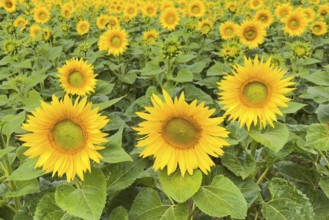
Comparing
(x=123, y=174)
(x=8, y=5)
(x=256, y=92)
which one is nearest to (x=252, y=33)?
(x=256, y=92)

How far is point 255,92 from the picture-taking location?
164 centimetres

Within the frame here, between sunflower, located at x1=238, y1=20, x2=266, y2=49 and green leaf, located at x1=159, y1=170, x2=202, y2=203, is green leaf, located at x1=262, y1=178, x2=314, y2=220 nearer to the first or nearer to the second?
green leaf, located at x1=159, y1=170, x2=202, y2=203

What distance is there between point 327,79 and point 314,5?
15.6 ft

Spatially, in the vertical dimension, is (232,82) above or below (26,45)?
below

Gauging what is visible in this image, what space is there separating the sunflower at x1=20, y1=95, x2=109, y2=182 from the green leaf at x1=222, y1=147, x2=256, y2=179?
1.92ft

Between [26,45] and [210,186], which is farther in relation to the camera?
[26,45]

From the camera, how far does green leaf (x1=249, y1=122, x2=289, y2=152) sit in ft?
5.15

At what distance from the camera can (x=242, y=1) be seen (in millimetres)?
8062

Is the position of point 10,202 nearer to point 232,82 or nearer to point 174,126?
point 174,126

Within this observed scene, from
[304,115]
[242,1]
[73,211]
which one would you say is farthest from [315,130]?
[242,1]

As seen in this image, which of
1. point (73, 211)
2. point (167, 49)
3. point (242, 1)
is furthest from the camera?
point (242, 1)

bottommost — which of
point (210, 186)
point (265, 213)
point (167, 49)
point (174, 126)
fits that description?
point (265, 213)

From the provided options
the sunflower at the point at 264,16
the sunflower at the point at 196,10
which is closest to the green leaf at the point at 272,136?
the sunflower at the point at 264,16

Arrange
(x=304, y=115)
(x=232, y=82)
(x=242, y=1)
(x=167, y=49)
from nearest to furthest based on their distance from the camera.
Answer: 1. (x=232, y=82)
2. (x=167, y=49)
3. (x=304, y=115)
4. (x=242, y=1)
